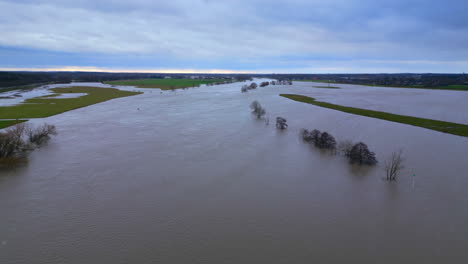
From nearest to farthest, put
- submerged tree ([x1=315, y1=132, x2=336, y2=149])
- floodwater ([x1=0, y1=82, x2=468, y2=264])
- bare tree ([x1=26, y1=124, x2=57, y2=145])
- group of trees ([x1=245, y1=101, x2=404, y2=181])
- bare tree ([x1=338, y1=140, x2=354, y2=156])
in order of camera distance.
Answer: floodwater ([x1=0, y1=82, x2=468, y2=264])
group of trees ([x1=245, y1=101, x2=404, y2=181])
bare tree ([x1=338, y1=140, x2=354, y2=156])
submerged tree ([x1=315, y1=132, x2=336, y2=149])
bare tree ([x1=26, y1=124, x2=57, y2=145])

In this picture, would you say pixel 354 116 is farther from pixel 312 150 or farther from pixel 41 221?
pixel 41 221

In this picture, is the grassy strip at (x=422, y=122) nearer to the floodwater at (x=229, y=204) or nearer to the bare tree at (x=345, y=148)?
the floodwater at (x=229, y=204)

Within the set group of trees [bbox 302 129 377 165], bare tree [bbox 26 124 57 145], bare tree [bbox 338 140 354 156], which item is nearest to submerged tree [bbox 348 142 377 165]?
group of trees [bbox 302 129 377 165]

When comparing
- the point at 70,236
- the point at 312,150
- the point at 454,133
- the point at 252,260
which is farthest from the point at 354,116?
the point at 70,236

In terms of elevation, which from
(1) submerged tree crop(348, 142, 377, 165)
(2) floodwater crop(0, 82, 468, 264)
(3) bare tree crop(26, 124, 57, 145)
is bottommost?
(2) floodwater crop(0, 82, 468, 264)

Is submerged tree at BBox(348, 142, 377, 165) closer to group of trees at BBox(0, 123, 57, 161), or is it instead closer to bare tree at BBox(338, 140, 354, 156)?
bare tree at BBox(338, 140, 354, 156)

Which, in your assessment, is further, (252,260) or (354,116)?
(354,116)

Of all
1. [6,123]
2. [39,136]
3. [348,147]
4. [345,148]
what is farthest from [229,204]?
[6,123]

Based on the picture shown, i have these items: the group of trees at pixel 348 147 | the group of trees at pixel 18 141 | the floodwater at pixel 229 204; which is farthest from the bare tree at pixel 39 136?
the group of trees at pixel 348 147
